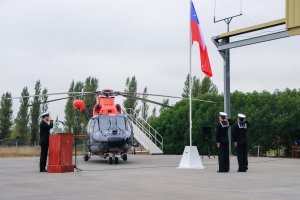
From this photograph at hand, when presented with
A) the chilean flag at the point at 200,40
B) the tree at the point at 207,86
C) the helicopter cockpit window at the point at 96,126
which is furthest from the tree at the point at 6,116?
the chilean flag at the point at 200,40

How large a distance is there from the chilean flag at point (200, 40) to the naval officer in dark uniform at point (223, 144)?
2.80m

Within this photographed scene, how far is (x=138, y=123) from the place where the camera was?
3388cm

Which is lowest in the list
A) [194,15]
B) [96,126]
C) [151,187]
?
[151,187]

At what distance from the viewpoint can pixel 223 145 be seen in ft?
51.8

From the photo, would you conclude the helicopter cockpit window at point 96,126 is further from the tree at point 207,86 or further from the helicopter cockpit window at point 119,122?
the tree at point 207,86

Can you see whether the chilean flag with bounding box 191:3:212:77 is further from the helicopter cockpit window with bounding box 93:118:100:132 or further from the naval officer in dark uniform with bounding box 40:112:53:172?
the naval officer in dark uniform with bounding box 40:112:53:172

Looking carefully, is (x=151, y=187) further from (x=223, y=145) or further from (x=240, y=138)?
(x=240, y=138)

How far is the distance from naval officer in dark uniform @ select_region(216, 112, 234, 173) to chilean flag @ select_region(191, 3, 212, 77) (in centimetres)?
280

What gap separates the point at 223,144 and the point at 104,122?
6.46m

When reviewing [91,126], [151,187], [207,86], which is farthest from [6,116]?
[151,187]

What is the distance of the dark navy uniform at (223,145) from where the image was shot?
50.6 feet

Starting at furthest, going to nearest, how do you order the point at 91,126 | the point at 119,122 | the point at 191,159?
the point at 91,126
the point at 119,122
the point at 191,159

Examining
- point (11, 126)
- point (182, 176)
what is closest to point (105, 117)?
point (182, 176)

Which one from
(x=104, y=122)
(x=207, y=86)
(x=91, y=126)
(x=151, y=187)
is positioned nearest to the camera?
(x=151, y=187)
